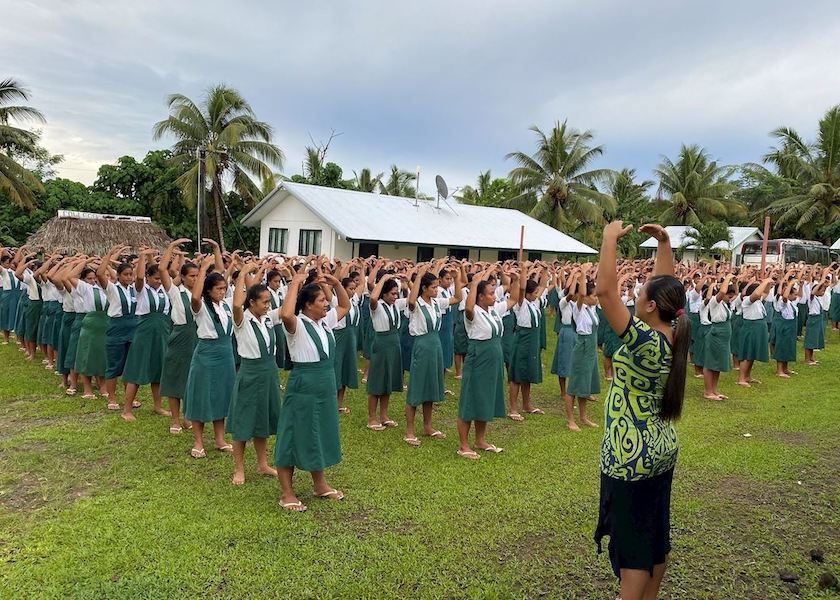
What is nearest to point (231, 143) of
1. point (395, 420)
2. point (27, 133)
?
point (27, 133)

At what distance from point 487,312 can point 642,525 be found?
345 centimetres

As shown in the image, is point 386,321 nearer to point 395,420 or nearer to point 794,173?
point 395,420

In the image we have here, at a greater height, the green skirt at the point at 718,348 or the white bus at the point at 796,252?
the white bus at the point at 796,252

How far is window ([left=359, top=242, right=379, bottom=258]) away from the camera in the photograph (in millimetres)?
24297

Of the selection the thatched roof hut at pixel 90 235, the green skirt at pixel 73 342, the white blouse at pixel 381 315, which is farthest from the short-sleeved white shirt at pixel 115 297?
the thatched roof hut at pixel 90 235

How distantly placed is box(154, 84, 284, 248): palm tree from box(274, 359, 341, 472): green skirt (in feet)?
79.1

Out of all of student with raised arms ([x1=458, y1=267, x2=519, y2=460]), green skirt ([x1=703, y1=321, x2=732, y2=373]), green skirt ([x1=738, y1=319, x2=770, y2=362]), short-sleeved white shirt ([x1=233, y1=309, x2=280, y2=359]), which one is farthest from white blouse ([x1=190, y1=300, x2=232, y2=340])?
green skirt ([x1=738, y1=319, x2=770, y2=362])

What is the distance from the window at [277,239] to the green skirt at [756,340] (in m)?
18.8

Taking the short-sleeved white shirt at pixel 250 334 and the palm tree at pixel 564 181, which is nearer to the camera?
the short-sleeved white shirt at pixel 250 334

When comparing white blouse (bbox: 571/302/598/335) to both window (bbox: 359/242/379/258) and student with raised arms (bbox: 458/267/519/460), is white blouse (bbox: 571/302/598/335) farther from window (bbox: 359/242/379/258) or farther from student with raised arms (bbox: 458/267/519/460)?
window (bbox: 359/242/379/258)

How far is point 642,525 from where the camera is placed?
9.71 feet

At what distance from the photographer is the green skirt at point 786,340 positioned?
444 inches

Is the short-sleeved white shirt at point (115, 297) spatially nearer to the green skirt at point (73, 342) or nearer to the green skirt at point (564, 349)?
the green skirt at point (73, 342)

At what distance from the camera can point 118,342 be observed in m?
7.33
